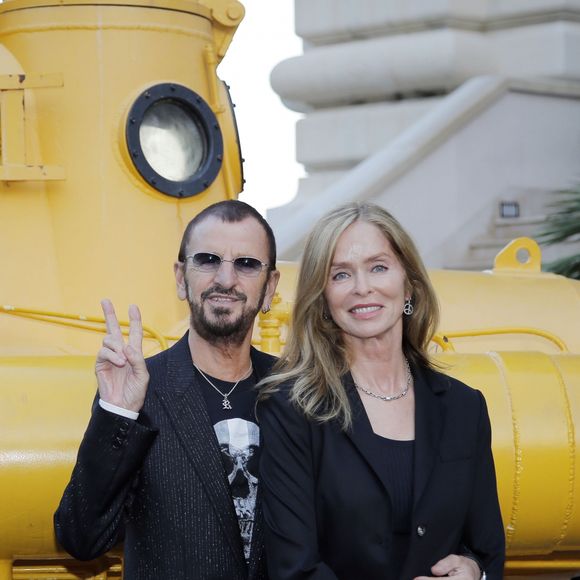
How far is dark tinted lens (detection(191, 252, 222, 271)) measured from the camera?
11.9ft

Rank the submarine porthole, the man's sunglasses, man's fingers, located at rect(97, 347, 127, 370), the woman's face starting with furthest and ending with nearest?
the submarine porthole, the man's sunglasses, the woman's face, man's fingers, located at rect(97, 347, 127, 370)

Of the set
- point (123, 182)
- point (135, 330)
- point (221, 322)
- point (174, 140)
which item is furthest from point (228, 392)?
point (174, 140)

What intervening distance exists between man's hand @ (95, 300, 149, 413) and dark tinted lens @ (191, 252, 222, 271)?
348 mm

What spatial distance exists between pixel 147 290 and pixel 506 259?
5.11 feet

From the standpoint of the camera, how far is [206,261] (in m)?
3.65

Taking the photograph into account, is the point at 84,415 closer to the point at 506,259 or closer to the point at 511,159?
the point at 506,259

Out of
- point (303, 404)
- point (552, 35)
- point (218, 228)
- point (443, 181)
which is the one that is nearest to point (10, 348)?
point (218, 228)

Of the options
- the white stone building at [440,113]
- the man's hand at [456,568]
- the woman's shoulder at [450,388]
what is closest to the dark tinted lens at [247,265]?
the woman's shoulder at [450,388]

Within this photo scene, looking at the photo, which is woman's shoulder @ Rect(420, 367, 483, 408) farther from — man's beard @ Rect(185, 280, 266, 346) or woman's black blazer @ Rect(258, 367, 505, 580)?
man's beard @ Rect(185, 280, 266, 346)

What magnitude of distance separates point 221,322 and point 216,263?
161 mm

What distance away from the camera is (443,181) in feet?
38.7

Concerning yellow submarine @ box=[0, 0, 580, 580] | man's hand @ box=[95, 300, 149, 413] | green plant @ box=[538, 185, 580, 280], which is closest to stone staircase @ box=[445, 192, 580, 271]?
green plant @ box=[538, 185, 580, 280]

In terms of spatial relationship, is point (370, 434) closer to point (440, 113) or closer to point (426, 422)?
point (426, 422)

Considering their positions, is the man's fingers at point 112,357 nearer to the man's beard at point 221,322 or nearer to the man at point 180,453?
the man at point 180,453
